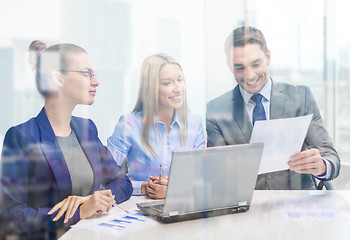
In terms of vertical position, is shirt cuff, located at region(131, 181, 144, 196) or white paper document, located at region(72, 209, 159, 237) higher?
white paper document, located at region(72, 209, 159, 237)

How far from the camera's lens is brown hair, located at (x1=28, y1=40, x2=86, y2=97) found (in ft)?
4.46

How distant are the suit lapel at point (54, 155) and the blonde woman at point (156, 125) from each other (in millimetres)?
252

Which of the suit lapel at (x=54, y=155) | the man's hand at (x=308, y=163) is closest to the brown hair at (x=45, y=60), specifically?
the suit lapel at (x=54, y=155)

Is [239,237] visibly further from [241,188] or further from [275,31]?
[275,31]

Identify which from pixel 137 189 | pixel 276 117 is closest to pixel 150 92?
pixel 137 189

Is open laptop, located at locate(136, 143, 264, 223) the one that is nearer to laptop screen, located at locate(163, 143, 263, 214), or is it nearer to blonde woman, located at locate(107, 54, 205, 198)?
laptop screen, located at locate(163, 143, 263, 214)

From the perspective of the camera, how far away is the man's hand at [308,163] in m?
1.31

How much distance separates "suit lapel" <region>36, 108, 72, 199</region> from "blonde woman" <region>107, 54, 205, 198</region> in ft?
0.83

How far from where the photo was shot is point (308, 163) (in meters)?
1.39

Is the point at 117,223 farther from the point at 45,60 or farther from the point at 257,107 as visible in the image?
the point at 257,107

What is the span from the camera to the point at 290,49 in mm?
2055

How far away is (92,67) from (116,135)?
12.8 inches

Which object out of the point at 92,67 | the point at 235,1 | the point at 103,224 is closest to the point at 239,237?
the point at 103,224

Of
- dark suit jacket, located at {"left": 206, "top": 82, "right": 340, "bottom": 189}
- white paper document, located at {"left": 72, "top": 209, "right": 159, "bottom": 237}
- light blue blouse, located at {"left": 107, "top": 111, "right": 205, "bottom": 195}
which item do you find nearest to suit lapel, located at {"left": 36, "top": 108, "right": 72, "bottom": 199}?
light blue blouse, located at {"left": 107, "top": 111, "right": 205, "bottom": 195}
